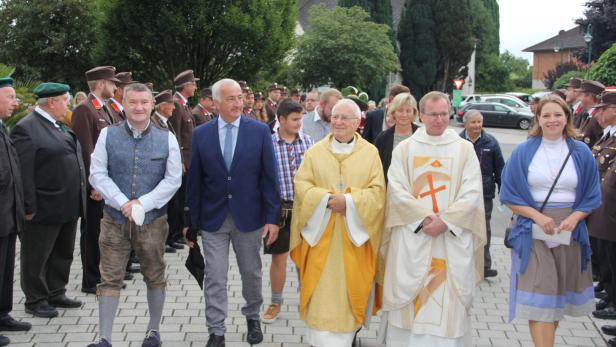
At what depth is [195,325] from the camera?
5992 millimetres

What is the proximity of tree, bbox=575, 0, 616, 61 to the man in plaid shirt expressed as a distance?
38.1 metres

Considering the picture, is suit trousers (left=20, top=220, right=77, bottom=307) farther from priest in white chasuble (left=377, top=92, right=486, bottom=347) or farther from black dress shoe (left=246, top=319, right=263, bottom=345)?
priest in white chasuble (left=377, top=92, right=486, bottom=347)

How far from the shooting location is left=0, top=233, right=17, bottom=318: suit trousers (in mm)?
5637

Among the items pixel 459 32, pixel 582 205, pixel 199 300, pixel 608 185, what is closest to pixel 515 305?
pixel 582 205

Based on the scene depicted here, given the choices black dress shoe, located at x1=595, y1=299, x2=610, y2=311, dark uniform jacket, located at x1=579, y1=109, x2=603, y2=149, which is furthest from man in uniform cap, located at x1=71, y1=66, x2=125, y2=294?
dark uniform jacket, located at x1=579, y1=109, x2=603, y2=149

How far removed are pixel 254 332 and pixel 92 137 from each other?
2657mm

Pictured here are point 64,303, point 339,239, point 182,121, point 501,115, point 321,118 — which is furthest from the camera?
point 501,115

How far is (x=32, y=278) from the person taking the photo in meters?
6.17

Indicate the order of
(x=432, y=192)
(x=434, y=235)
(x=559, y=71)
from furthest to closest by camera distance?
(x=559, y=71) → (x=432, y=192) → (x=434, y=235)

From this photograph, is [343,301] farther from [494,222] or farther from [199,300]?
[494,222]

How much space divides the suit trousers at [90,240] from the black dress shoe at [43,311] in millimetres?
727

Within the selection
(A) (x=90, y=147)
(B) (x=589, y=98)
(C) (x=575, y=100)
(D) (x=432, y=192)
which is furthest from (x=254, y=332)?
(C) (x=575, y=100)

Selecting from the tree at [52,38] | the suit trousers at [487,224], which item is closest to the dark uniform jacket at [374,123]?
the suit trousers at [487,224]

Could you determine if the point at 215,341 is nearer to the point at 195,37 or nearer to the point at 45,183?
the point at 45,183
